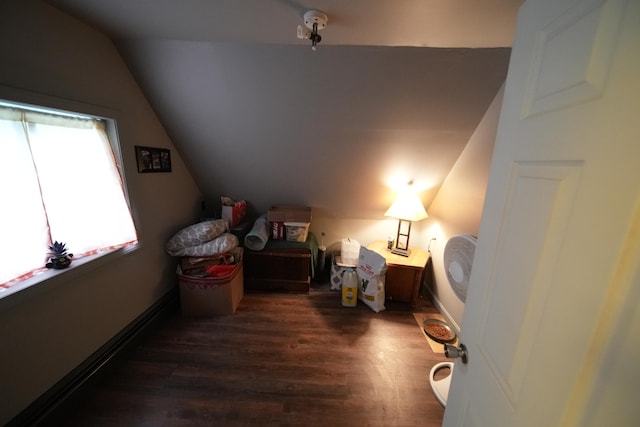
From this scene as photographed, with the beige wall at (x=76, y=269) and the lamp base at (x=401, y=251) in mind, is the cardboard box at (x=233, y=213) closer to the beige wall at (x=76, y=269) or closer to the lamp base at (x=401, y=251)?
the beige wall at (x=76, y=269)

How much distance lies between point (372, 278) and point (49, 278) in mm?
2237

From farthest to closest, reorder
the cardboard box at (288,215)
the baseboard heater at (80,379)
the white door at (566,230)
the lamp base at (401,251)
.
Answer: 1. the cardboard box at (288,215)
2. the lamp base at (401,251)
3. the baseboard heater at (80,379)
4. the white door at (566,230)

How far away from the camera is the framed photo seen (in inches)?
70.4

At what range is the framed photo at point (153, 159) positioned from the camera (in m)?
1.79

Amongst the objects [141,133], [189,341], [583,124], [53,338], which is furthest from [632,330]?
[141,133]

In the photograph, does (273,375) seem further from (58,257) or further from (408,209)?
(408,209)

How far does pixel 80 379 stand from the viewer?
1.39 meters

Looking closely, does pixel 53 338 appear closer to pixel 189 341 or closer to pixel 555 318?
pixel 189 341

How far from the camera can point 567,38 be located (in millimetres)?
483

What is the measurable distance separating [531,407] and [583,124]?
587 millimetres

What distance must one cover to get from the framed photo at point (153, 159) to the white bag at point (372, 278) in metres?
2.04

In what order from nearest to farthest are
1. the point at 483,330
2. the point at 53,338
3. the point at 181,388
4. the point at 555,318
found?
the point at 555,318, the point at 483,330, the point at 53,338, the point at 181,388

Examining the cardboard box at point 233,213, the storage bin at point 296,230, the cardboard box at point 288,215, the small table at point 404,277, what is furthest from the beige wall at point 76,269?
the small table at point 404,277

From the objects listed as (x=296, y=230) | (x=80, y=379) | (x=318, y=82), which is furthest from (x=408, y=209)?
(x=80, y=379)
